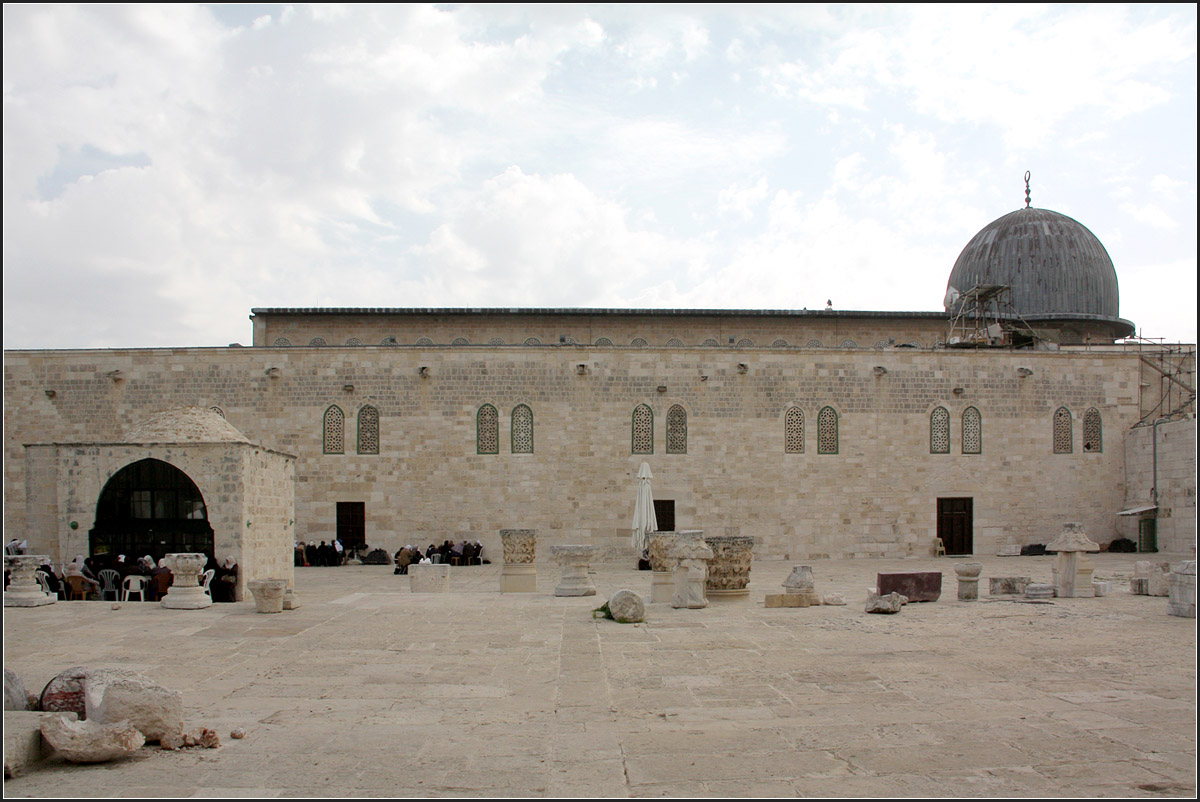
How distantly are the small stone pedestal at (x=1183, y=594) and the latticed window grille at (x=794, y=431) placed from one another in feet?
38.5

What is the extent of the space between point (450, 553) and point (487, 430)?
3.23 meters

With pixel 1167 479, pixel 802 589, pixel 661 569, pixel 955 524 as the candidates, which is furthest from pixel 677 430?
pixel 1167 479

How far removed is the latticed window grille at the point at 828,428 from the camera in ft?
73.6

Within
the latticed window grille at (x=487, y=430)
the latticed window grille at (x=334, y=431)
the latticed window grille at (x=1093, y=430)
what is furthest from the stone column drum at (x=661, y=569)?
the latticed window grille at (x=1093, y=430)

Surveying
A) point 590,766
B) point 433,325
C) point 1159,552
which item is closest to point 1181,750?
point 590,766

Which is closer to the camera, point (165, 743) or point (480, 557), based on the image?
point (165, 743)

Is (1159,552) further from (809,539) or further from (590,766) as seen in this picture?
(590,766)

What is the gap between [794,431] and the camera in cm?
2239

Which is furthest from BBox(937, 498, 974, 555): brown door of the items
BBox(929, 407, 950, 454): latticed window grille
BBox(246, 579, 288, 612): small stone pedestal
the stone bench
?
BBox(246, 579, 288, 612): small stone pedestal

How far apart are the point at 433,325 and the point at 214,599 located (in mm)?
16029

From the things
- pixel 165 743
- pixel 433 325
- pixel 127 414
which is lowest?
pixel 165 743

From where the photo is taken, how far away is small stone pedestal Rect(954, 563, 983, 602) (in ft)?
41.4

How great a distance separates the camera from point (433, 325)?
90.6 feet

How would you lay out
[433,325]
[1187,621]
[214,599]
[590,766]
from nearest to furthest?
[590,766] → [1187,621] → [214,599] → [433,325]
